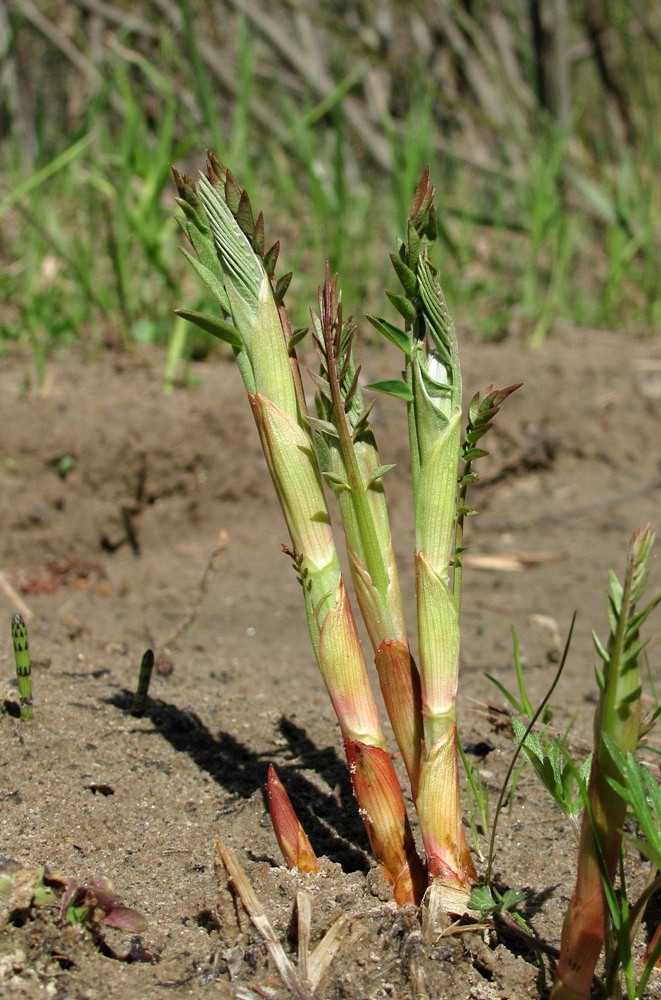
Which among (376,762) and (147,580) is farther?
(147,580)

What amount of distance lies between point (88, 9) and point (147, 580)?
3.77 meters

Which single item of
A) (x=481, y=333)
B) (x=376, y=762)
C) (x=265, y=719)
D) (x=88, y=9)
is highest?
(x=88, y=9)

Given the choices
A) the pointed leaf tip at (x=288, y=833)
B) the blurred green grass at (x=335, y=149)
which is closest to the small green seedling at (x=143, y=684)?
the pointed leaf tip at (x=288, y=833)

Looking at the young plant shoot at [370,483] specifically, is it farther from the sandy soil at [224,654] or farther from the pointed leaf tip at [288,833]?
the sandy soil at [224,654]

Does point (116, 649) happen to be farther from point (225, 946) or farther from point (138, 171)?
point (138, 171)

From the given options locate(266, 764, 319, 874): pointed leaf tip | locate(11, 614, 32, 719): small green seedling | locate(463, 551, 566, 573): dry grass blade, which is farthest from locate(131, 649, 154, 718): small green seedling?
locate(463, 551, 566, 573): dry grass blade

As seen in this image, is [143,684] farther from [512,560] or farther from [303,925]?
[512,560]

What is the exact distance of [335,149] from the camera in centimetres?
329

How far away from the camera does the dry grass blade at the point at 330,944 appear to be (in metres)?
0.83

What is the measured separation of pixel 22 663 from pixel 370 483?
0.54m

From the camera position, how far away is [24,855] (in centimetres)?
97

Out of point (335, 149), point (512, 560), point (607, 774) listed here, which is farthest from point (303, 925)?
point (335, 149)

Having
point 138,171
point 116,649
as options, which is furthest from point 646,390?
point 116,649

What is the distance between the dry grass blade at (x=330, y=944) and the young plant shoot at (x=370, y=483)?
0.07m
